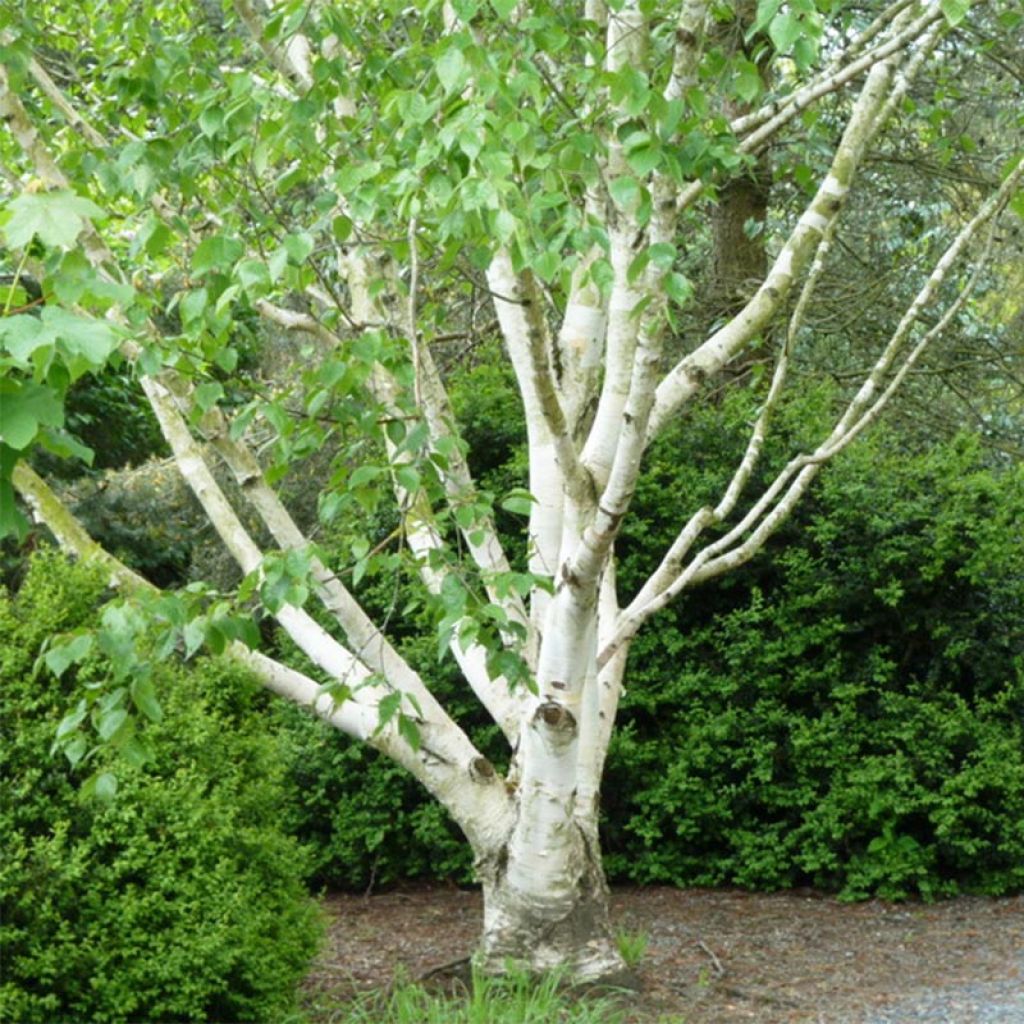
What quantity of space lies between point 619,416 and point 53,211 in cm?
329

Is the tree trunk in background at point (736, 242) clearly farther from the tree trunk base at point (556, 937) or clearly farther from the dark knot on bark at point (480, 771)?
the tree trunk base at point (556, 937)

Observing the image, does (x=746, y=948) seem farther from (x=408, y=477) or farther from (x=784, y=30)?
(x=784, y=30)

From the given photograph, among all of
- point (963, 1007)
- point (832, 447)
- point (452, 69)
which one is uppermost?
point (452, 69)

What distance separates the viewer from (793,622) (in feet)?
26.5

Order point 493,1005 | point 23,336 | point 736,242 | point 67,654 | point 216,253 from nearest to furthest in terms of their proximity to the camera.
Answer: point 23,336 → point 67,654 → point 216,253 → point 493,1005 → point 736,242

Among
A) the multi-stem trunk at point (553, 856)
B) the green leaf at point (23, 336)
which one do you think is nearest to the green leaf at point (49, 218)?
the green leaf at point (23, 336)

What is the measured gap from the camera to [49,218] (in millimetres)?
2189

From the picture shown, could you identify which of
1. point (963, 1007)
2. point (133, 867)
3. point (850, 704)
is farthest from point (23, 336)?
point (850, 704)

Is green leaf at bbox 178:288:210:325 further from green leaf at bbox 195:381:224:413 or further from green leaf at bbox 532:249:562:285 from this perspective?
green leaf at bbox 532:249:562:285

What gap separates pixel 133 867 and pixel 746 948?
3.15m

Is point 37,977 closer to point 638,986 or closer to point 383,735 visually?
point 383,735

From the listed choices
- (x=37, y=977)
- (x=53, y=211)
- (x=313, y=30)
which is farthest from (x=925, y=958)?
(x=53, y=211)

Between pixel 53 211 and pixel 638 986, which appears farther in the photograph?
pixel 638 986

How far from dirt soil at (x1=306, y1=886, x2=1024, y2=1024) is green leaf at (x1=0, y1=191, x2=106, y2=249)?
414cm
